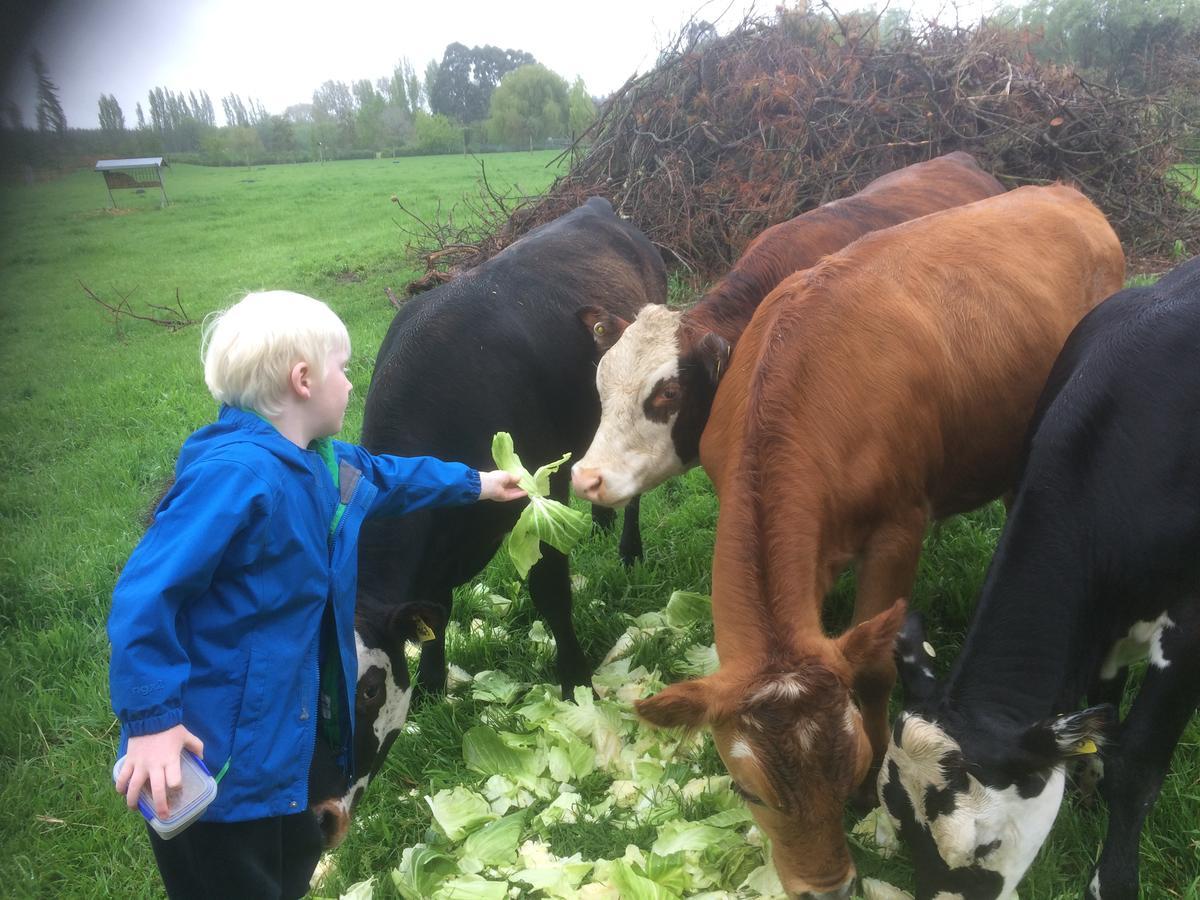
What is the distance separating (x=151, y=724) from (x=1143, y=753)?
2.78 meters

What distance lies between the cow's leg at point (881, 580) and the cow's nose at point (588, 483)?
43.1 inches

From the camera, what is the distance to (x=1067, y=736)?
2092mm

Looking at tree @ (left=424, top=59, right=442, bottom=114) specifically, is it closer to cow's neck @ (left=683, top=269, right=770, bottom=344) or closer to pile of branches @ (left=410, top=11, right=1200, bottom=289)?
pile of branches @ (left=410, top=11, right=1200, bottom=289)

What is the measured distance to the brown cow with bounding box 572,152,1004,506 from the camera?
3482 millimetres

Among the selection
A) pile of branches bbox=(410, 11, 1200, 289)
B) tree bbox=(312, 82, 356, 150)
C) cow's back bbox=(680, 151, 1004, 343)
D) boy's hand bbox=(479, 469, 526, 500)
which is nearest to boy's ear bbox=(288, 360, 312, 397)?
boy's hand bbox=(479, 469, 526, 500)

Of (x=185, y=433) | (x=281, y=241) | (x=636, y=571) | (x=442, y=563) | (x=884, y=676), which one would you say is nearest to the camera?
(x=884, y=676)

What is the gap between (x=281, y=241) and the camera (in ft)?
45.0

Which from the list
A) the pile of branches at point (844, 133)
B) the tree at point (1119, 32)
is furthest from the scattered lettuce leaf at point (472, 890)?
the tree at point (1119, 32)

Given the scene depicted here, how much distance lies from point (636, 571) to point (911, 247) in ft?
7.76

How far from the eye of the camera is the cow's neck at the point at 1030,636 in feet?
7.53

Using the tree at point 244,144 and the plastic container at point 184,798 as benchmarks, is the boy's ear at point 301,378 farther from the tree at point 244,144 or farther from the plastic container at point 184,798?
the tree at point 244,144

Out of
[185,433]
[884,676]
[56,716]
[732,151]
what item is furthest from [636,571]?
[732,151]

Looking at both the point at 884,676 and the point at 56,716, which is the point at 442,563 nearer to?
the point at 884,676

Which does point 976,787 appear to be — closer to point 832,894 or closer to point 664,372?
point 832,894
